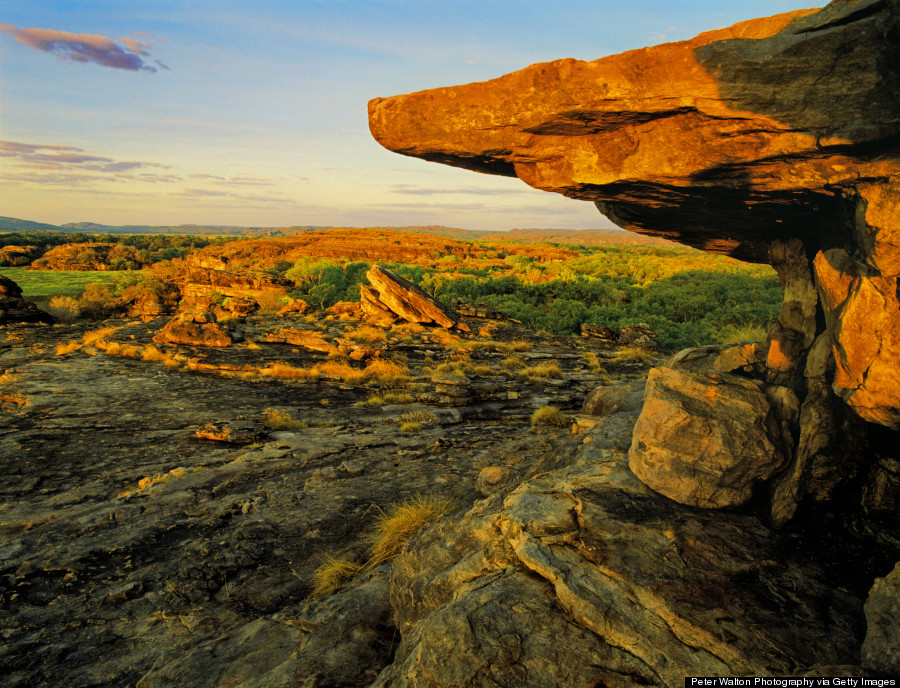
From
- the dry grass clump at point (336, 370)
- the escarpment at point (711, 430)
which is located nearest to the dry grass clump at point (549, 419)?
the escarpment at point (711, 430)

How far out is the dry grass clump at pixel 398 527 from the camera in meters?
5.51

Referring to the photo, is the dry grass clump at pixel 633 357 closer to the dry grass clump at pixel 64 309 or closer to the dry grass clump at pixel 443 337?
the dry grass clump at pixel 443 337

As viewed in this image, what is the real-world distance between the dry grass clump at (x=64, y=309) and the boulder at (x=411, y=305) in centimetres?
1583

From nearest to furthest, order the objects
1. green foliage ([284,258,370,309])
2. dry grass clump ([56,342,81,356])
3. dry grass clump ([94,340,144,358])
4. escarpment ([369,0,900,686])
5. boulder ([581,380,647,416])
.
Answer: escarpment ([369,0,900,686]) → boulder ([581,380,647,416]) → dry grass clump ([94,340,144,358]) → dry grass clump ([56,342,81,356]) → green foliage ([284,258,370,309])

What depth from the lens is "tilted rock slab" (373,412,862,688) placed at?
281 cm

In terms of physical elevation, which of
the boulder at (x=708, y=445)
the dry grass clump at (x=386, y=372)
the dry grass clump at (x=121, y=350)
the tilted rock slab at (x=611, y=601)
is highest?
the boulder at (x=708, y=445)

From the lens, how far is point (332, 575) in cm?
511

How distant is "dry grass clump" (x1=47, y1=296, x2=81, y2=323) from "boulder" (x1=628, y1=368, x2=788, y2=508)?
29023 millimetres

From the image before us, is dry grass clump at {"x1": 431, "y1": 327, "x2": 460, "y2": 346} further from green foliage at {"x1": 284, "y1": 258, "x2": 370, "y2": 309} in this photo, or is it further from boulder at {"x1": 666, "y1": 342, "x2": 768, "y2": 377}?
boulder at {"x1": 666, "y1": 342, "x2": 768, "y2": 377}

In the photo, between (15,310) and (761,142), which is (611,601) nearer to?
(761,142)

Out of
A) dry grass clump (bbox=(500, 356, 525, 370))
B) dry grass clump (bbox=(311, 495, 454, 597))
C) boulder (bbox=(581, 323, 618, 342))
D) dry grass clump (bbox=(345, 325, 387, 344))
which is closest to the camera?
dry grass clump (bbox=(311, 495, 454, 597))

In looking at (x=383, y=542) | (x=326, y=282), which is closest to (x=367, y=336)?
(x=326, y=282)

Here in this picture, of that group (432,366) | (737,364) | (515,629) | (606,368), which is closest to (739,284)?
(606,368)

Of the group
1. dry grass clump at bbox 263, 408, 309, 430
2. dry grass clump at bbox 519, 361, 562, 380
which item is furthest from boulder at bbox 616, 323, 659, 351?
dry grass clump at bbox 263, 408, 309, 430
